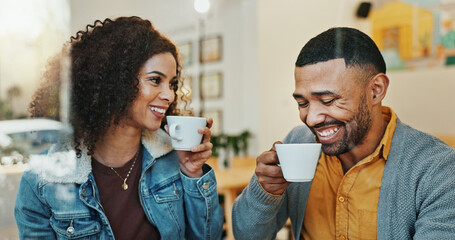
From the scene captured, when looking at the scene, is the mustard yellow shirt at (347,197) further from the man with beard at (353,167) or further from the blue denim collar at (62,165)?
the blue denim collar at (62,165)

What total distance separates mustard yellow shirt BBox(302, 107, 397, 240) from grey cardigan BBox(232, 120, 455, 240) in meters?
0.02

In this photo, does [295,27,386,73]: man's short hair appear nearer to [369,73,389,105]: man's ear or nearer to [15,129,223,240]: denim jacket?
[369,73,389,105]: man's ear

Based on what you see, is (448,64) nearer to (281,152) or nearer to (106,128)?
(281,152)

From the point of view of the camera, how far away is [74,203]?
726 millimetres

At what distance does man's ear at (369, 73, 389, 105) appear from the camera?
0.74 m

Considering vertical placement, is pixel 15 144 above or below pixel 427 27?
below

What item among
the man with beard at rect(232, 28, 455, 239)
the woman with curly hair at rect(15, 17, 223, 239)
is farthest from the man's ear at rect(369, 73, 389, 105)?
the woman with curly hair at rect(15, 17, 223, 239)

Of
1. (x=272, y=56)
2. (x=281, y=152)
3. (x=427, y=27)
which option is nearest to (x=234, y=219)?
(x=281, y=152)

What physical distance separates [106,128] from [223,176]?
0.49 meters

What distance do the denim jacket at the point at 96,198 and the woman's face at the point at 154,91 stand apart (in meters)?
A: 0.10

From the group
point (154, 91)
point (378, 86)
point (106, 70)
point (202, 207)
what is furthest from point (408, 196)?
point (106, 70)

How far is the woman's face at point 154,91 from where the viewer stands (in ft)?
2.44

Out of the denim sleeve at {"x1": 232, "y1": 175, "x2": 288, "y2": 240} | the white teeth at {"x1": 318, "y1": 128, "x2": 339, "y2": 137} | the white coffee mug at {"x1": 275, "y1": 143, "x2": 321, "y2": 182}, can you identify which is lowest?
the denim sleeve at {"x1": 232, "y1": 175, "x2": 288, "y2": 240}

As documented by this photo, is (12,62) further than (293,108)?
No
